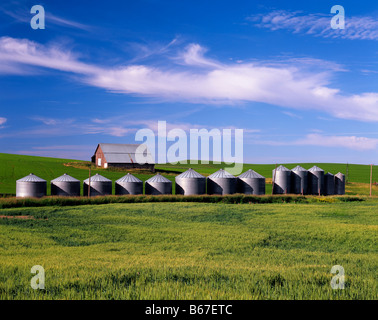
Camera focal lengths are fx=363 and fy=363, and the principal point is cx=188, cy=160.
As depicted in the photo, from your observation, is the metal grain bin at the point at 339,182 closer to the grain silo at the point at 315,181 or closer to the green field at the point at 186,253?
the grain silo at the point at 315,181

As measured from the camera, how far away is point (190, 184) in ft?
157

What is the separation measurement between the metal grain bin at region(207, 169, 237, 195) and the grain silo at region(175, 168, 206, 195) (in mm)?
1227

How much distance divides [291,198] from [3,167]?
54662mm

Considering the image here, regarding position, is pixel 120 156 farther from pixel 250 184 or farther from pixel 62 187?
pixel 250 184

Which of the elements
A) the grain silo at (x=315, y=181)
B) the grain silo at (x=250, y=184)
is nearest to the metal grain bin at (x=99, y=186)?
the grain silo at (x=250, y=184)

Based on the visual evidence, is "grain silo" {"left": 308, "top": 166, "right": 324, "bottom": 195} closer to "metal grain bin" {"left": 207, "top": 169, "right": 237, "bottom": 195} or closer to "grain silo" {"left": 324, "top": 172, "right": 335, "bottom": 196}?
"grain silo" {"left": 324, "top": 172, "right": 335, "bottom": 196}

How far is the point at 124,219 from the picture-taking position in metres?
28.1

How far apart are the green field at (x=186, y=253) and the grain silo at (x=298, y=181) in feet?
56.5

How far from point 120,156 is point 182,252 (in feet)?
215

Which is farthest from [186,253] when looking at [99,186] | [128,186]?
[99,186]

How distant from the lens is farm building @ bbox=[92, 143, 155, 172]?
256 feet

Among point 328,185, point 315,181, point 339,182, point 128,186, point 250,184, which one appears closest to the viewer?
point 128,186

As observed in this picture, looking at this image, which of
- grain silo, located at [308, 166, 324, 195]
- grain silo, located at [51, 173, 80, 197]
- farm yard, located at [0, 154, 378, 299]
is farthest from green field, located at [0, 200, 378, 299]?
grain silo, located at [308, 166, 324, 195]
